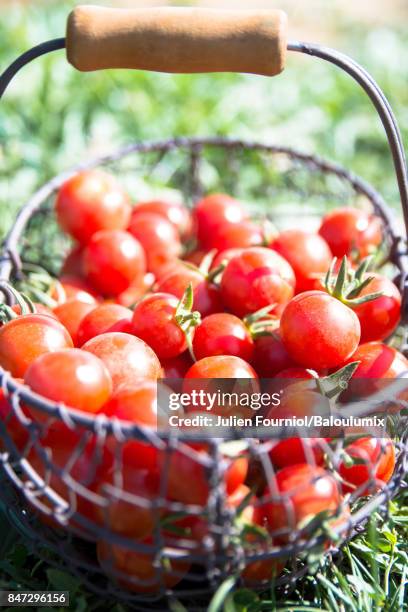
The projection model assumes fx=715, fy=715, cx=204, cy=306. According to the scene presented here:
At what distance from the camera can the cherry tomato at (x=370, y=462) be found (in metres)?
1.01

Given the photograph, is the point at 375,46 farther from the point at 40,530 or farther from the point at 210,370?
the point at 40,530

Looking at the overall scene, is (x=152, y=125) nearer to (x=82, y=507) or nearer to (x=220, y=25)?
(x=220, y=25)

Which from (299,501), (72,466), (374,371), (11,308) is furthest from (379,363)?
(11,308)

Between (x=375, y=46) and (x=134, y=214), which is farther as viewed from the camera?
(x=375, y=46)

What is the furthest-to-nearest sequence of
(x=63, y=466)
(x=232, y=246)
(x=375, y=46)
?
(x=375, y=46)
(x=232, y=246)
(x=63, y=466)

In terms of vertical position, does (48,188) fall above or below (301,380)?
above

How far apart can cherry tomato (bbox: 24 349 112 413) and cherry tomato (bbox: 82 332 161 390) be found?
6 centimetres

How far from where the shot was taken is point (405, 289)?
132cm

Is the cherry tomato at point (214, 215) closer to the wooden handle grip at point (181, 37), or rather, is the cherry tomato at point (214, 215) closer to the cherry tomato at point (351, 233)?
the cherry tomato at point (351, 233)

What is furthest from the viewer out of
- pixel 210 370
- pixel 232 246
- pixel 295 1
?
pixel 295 1

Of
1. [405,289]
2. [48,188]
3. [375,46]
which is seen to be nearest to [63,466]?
[405,289]

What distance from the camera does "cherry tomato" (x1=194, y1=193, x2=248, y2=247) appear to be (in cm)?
168

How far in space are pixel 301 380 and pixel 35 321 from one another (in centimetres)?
43

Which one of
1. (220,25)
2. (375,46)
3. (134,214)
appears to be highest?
(220,25)
